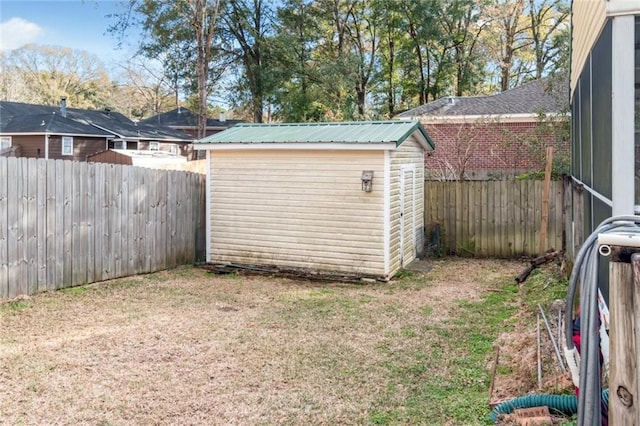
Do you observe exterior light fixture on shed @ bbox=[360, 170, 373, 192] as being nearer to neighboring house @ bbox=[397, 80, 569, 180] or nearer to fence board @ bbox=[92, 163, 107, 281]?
fence board @ bbox=[92, 163, 107, 281]

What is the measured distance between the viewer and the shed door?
8.82 m

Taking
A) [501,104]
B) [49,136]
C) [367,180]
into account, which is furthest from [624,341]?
[49,136]

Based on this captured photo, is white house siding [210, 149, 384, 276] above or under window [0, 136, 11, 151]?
under

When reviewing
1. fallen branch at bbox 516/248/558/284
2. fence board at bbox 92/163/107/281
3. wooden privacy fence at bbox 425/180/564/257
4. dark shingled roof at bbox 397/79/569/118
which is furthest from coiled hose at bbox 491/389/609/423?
dark shingled roof at bbox 397/79/569/118

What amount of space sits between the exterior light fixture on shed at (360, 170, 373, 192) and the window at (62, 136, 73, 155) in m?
21.1

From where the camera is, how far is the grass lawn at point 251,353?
3.58 metres

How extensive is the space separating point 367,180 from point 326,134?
1195 mm

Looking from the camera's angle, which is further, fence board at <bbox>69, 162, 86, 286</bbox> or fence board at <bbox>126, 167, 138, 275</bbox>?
fence board at <bbox>126, 167, 138, 275</bbox>

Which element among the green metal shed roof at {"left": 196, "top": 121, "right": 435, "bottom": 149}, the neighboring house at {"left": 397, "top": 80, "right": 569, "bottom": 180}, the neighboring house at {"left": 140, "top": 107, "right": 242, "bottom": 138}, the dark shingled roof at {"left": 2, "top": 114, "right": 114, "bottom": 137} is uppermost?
the neighboring house at {"left": 140, "top": 107, "right": 242, "bottom": 138}

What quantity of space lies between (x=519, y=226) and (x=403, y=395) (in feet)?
23.2

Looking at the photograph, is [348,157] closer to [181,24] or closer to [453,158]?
[453,158]

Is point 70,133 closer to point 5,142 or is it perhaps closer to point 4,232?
point 5,142

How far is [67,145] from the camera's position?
24688 mm

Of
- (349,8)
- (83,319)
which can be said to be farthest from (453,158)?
(83,319)
